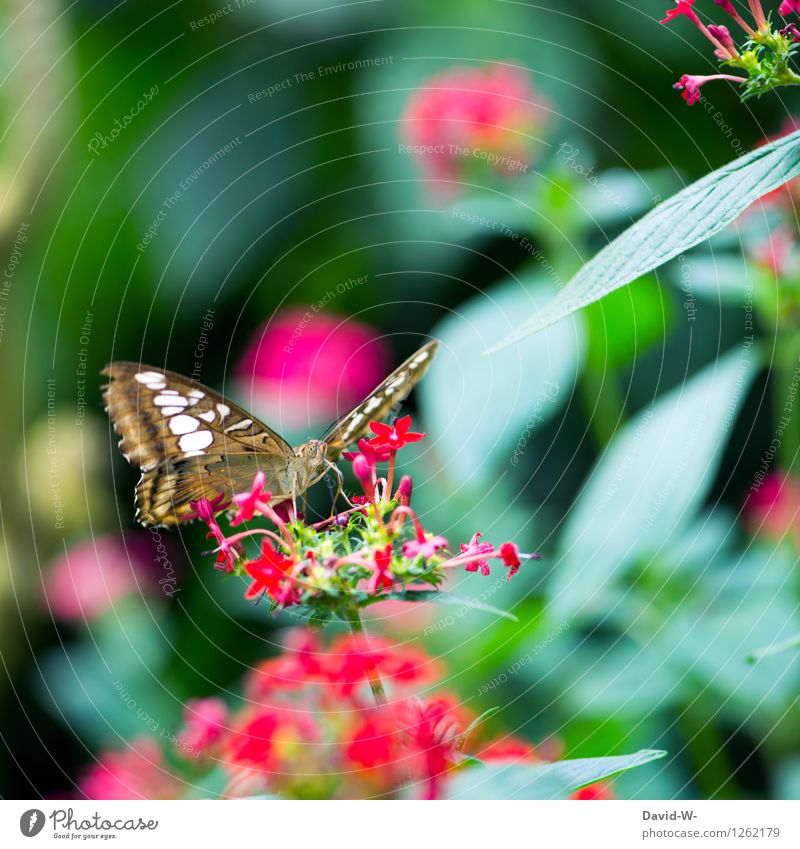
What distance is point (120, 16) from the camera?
5.70 feet

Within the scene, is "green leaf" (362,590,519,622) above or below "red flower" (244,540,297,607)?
below

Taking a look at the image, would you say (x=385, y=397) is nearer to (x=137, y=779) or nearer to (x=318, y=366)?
(x=137, y=779)

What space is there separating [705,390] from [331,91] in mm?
1027

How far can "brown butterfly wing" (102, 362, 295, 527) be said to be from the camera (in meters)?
0.86

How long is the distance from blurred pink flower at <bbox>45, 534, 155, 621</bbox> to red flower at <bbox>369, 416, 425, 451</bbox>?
107 cm

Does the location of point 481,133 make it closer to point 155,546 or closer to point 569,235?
point 569,235

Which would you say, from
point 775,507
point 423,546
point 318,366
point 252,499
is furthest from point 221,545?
point 318,366

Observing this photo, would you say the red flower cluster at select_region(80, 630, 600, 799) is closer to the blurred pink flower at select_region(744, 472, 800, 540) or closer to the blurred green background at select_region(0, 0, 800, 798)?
the blurred green background at select_region(0, 0, 800, 798)

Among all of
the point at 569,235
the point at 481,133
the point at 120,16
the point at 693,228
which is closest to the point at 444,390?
the point at 569,235

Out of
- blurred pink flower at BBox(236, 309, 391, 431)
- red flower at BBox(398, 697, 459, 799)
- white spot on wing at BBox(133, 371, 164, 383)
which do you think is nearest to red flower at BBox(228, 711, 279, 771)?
red flower at BBox(398, 697, 459, 799)

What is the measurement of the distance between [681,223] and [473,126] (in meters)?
0.91

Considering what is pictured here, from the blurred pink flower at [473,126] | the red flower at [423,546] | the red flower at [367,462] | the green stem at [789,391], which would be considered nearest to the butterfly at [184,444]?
the red flower at [367,462]

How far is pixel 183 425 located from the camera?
0.87 metres
